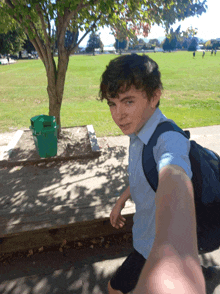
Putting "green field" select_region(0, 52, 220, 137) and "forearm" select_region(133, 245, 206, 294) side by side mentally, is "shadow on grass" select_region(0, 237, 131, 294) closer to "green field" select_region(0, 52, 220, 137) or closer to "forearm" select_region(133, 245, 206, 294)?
"forearm" select_region(133, 245, 206, 294)

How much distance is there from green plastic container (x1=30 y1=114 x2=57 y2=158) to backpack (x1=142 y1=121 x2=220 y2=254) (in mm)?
4451

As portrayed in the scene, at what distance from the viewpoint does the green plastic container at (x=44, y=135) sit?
544 centimetres

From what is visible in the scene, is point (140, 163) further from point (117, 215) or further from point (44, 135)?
point (44, 135)

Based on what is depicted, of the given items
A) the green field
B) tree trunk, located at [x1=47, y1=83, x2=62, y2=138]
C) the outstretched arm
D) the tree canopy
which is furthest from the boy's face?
the green field

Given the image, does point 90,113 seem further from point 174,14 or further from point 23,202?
point 23,202

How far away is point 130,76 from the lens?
1.51 meters

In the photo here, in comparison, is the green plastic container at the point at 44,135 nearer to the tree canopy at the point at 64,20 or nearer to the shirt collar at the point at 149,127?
the tree canopy at the point at 64,20

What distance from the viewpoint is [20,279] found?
9.20 ft

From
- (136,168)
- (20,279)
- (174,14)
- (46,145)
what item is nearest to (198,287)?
(136,168)

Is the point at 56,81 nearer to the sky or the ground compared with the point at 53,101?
nearer to the sky

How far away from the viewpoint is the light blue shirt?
1.14 m

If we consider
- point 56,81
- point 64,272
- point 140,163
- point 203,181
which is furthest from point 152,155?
point 56,81

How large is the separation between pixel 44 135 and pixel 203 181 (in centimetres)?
479

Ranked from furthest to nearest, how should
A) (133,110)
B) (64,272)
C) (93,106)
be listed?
1. (93,106)
2. (64,272)
3. (133,110)
